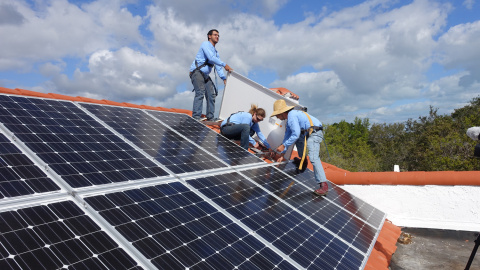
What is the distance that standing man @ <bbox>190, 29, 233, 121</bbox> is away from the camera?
32.2ft

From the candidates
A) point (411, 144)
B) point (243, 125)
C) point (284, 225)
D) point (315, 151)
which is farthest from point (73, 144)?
point (411, 144)

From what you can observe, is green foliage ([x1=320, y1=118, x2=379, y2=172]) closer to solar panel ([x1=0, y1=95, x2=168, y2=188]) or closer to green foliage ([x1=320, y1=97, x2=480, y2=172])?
green foliage ([x1=320, y1=97, x2=480, y2=172])

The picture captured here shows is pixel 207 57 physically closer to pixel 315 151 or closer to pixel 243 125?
pixel 243 125

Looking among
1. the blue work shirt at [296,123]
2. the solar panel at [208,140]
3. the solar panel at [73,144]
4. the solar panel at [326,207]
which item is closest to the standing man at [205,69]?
the solar panel at [208,140]

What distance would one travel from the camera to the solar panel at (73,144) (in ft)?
13.8

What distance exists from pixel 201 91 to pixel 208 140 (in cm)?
257

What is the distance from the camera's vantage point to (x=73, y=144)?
4871mm

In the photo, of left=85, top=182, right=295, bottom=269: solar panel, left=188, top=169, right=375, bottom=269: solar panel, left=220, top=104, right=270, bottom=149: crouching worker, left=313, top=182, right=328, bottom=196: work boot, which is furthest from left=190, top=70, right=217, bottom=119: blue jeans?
left=85, top=182, right=295, bottom=269: solar panel

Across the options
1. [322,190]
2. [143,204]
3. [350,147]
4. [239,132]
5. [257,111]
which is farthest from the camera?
[350,147]

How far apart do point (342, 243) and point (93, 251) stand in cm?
393

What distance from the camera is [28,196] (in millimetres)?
3291

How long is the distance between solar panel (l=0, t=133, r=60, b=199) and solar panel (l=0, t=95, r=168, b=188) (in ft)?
0.65

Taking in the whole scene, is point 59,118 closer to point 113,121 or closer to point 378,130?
point 113,121

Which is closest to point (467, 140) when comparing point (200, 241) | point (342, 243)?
point (342, 243)
